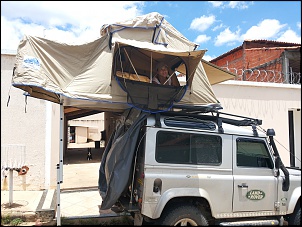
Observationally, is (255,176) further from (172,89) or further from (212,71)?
(212,71)

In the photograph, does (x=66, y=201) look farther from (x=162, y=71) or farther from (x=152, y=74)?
(x=162, y=71)

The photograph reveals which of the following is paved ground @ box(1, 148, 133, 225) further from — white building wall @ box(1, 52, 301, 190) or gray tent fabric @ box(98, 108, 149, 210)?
gray tent fabric @ box(98, 108, 149, 210)

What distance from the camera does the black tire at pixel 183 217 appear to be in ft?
12.5

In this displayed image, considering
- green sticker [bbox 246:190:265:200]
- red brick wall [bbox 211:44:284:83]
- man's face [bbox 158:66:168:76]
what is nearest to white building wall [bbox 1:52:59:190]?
man's face [bbox 158:66:168:76]

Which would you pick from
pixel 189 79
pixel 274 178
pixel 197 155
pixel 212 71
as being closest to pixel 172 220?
pixel 197 155

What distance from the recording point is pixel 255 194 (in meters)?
4.19

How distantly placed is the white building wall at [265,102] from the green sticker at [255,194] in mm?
4993

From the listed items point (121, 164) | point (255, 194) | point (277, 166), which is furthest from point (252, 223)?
point (121, 164)

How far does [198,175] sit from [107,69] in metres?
2.27

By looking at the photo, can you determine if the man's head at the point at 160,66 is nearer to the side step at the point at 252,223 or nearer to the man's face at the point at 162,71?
the man's face at the point at 162,71

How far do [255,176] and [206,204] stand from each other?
0.93 metres

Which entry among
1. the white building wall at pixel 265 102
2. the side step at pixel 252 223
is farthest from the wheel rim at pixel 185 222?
the white building wall at pixel 265 102

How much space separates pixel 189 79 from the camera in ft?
15.8

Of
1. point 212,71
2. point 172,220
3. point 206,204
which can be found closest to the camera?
point 172,220
